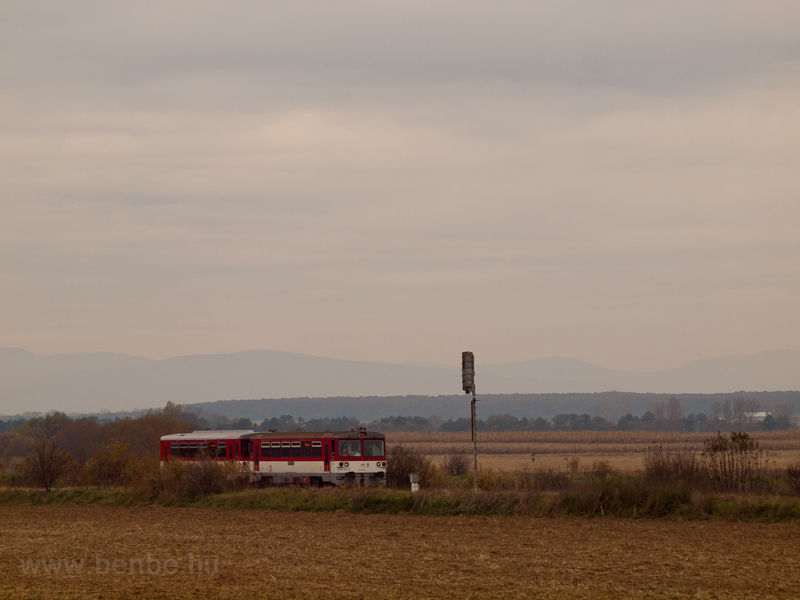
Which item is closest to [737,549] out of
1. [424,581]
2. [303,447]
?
[424,581]

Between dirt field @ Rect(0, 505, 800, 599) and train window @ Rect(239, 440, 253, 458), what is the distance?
11.1 metres

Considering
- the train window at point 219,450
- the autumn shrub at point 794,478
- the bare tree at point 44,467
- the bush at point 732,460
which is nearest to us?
the autumn shrub at point 794,478

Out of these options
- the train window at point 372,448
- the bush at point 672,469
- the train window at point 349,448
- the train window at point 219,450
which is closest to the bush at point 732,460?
the bush at point 672,469

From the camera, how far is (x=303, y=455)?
1703 inches

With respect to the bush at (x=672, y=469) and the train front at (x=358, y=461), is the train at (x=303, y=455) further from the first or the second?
A: the bush at (x=672, y=469)

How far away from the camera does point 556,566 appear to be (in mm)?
21312

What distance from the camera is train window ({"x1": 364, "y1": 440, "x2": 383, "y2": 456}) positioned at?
43.1 m

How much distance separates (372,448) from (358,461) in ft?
3.21

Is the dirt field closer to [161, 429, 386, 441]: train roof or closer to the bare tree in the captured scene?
[161, 429, 386, 441]: train roof

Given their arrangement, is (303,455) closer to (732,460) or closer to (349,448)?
(349,448)

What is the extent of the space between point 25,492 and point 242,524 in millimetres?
18938

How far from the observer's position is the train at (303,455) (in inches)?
1678

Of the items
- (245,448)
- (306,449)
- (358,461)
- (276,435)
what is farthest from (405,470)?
(245,448)

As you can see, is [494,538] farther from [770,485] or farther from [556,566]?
[770,485]
